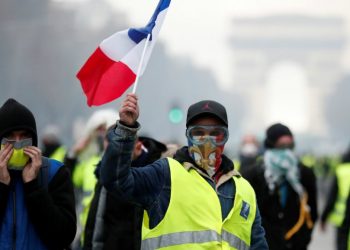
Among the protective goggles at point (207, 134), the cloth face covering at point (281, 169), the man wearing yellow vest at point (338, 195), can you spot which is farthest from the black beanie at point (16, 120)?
the man wearing yellow vest at point (338, 195)

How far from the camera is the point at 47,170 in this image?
5254mm

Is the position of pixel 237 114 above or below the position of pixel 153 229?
above

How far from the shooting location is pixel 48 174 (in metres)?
5.25

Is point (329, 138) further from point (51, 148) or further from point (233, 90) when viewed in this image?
point (51, 148)

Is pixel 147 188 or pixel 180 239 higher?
pixel 147 188

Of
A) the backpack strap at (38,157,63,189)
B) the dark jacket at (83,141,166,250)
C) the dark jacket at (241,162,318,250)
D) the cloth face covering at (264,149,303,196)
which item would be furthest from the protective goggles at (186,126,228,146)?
the cloth face covering at (264,149,303,196)

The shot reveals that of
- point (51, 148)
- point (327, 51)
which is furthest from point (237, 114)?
point (51, 148)

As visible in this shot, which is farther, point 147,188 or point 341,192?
point 341,192

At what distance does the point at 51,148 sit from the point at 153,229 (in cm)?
785

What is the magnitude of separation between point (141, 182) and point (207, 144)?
0.38 m

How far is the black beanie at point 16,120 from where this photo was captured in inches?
203

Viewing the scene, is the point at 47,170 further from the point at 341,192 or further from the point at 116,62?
the point at 341,192

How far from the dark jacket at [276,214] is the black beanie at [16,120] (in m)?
3.23

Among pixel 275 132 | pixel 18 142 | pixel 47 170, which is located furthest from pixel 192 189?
pixel 275 132
